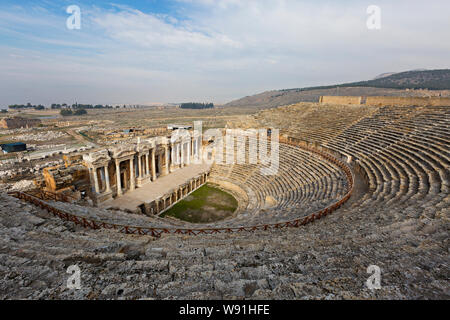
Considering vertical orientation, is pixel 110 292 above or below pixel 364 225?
above

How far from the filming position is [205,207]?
23.7m

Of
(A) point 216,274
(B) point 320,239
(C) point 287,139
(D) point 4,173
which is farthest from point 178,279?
(D) point 4,173

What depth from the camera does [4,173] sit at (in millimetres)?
36844

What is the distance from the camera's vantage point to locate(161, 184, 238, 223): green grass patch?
2183 centimetres

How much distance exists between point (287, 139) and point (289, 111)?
9.91m

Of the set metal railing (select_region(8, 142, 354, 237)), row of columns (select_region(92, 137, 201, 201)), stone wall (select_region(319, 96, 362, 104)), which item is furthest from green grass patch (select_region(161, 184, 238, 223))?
stone wall (select_region(319, 96, 362, 104))

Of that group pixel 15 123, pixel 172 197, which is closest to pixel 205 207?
pixel 172 197

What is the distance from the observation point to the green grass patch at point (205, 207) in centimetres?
2183

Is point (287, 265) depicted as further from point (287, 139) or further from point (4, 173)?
point (4, 173)

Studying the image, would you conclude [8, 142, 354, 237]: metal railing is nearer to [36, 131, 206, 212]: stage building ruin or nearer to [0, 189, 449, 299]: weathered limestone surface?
[0, 189, 449, 299]: weathered limestone surface
